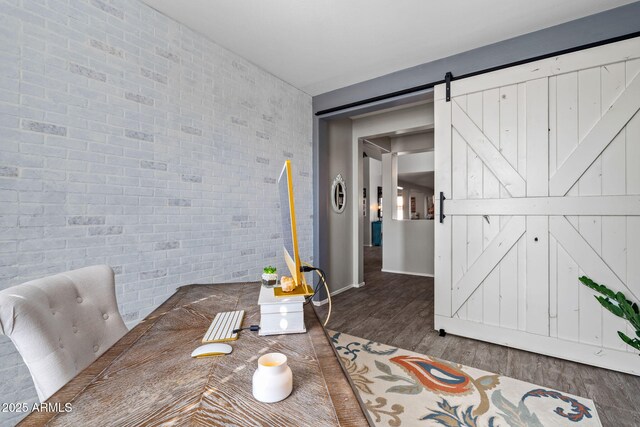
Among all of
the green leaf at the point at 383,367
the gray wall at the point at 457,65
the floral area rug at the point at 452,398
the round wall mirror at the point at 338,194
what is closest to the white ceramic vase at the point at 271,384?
the floral area rug at the point at 452,398

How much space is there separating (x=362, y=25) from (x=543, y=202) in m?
2.13

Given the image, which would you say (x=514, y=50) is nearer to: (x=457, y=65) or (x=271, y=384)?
(x=457, y=65)

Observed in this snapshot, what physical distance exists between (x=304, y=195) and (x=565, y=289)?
2777 mm

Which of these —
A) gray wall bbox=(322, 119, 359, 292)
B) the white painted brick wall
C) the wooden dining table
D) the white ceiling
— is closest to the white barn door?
the white ceiling

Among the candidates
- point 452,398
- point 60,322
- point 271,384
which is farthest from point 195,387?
point 452,398

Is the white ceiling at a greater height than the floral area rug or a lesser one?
greater

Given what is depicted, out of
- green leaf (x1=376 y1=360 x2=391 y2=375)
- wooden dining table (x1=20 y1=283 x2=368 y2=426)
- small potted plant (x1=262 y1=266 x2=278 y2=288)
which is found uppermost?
small potted plant (x1=262 y1=266 x2=278 y2=288)

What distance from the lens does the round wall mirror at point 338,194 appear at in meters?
4.25

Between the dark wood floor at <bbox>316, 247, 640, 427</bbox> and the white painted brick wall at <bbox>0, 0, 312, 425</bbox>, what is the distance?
1346 millimetres

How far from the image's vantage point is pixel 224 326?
3.58 feet

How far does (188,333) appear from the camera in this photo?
41.7 inches

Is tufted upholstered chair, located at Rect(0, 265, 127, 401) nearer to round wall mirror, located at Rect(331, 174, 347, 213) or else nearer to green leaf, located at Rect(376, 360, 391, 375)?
green leaf, located at Rect(376, 360, 391, 375)

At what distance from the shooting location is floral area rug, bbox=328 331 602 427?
5.31 feet

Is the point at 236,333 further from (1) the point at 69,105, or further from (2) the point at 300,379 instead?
(1) the point at 69,105
